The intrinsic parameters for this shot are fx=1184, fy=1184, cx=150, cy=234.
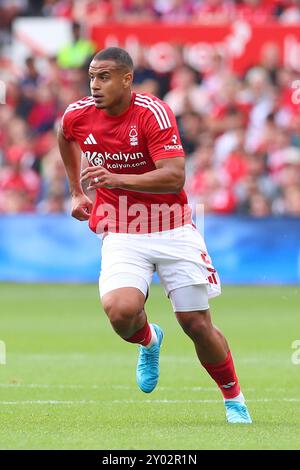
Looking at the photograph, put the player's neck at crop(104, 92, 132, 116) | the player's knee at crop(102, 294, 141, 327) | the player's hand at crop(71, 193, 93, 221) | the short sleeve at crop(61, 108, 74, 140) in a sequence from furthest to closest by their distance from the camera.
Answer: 1. the player's hand at crop(71, 193, 93, 221)
2. the short sleeve at crop(61, 108, 74, 140)
3. the player's neck at crop(104, 92, 132, 116)
4. the player's knee at crop(102, 294, 141, 327)

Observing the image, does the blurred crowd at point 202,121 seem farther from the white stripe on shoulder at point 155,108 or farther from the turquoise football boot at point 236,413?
the turquoise football boot at point 236,413

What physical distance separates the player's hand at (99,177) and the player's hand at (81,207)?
0.74 meters

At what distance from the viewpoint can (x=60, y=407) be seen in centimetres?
834

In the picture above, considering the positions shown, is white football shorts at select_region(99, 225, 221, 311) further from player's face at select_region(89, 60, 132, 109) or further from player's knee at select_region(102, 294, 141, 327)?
player's face at select_region(89, 60, 132, 109)

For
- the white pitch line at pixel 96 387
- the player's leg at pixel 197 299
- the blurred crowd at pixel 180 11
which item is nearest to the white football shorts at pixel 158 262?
the player's leg at pixel 197 299

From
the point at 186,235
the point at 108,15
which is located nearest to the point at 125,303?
the point at 186,235

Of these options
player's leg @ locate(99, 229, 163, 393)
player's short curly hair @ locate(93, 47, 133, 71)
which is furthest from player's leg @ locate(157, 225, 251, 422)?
player's short curly hair @ locate(93, 47, 133, 71)

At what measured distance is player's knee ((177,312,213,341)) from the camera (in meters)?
7.61

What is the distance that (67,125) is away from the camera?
7.96 meters

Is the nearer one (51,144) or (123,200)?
(123,200)

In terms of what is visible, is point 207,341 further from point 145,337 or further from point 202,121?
point 202,121

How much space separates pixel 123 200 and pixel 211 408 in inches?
65.5

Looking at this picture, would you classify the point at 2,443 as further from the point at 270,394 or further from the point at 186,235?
the point at 270,394
